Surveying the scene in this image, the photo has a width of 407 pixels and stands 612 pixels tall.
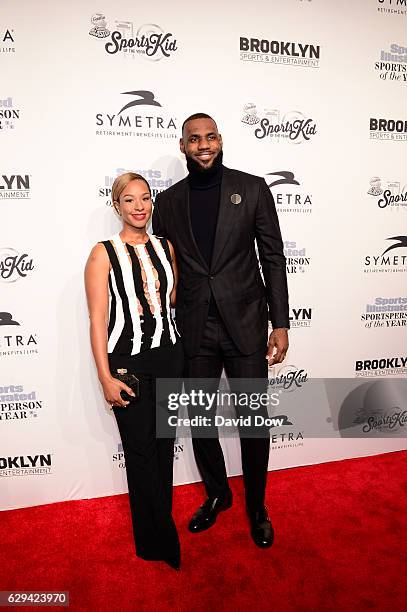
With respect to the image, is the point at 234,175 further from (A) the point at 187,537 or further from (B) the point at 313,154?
(A) the point at 187,537

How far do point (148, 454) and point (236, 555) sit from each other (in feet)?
2.27

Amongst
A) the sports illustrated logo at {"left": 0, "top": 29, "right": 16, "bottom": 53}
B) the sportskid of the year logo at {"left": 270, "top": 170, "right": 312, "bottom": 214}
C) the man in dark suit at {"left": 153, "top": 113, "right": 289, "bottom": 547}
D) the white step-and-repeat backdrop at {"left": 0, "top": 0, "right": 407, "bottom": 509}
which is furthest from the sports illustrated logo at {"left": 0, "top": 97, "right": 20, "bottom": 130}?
the sportskid of the year logo at {"left": 270, "top": 170, "right": 312, "bottom": 214}

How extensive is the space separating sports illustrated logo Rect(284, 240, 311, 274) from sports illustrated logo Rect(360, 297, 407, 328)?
21.4 inches

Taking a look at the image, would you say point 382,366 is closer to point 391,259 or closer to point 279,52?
point 391,259

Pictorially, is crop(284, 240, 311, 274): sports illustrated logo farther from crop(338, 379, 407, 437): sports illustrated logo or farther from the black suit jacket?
crop(338, 379, 407, 437): sports illustrated logo

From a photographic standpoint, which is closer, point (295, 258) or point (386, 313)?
point (295, 258)

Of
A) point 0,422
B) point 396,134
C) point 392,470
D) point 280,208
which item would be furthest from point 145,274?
point 392,470

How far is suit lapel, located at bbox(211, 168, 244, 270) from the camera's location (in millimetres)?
2053

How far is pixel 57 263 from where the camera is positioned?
2.43m

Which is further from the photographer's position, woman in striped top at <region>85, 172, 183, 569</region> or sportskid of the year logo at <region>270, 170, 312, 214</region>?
sportskid of the year logo at <region>270, 170, 312, 214</region>

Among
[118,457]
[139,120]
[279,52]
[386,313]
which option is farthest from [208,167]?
[118,457]

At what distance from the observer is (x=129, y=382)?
1.94 metres

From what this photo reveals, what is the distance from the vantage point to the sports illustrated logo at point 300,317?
2799 millimetres

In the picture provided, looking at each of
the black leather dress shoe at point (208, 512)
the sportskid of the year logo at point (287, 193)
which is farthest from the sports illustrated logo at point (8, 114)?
the black leather dress shoe at point (208, 512)
